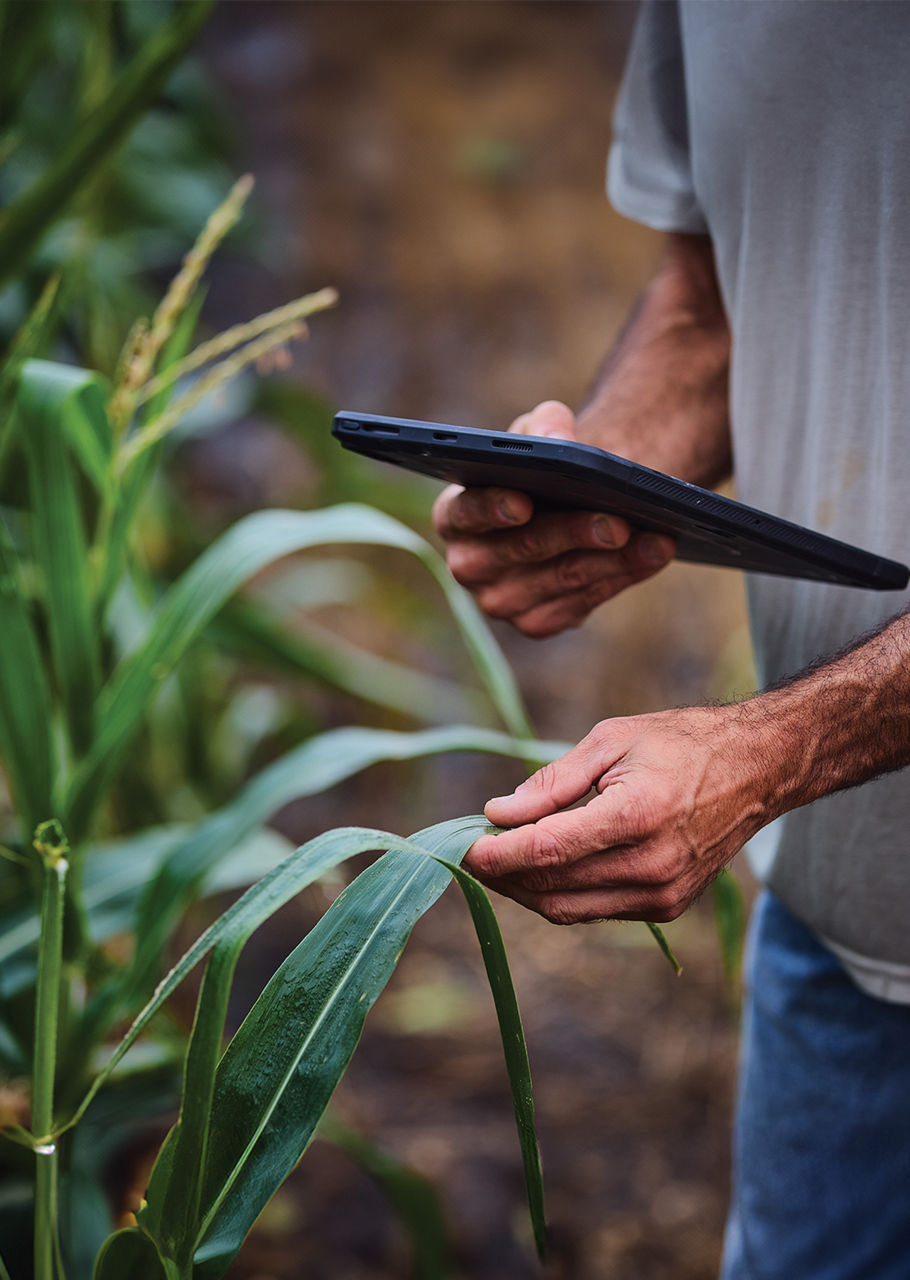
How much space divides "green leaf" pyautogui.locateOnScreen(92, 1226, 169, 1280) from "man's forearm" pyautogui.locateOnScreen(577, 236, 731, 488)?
443 millimetres

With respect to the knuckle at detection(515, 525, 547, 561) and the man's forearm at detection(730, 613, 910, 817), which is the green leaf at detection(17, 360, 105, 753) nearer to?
the knuckle at detection(515, 525, 547, 561)

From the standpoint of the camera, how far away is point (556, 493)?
45 cm

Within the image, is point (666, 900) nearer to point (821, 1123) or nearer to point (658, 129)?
point (821, 1123)

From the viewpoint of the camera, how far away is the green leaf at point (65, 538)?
1.83ft

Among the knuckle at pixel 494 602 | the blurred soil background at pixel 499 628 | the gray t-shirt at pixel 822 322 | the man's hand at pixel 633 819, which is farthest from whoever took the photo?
the blurred soil background at pixel 499 628

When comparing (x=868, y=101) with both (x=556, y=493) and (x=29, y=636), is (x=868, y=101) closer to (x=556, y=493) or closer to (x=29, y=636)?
(x=556, y=493)

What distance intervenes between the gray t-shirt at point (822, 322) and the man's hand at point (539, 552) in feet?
0.29

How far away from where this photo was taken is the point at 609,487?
0.39 meters

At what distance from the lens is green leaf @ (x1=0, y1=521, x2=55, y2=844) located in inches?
21.5

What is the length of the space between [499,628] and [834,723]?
174 centimetres

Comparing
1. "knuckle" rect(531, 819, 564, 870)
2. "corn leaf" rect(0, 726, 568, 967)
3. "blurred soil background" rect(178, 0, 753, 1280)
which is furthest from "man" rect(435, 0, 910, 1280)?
"blurred soil background" rect(178, 0, 753, 1280)

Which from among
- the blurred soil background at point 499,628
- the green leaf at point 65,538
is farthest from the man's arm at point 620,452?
the blurred soil background at point 499,628

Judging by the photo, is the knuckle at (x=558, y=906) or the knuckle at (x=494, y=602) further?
the knuckle at (x=494, y=602)

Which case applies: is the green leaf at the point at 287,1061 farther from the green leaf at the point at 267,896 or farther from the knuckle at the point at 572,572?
the knuckle at the point at 572,572
